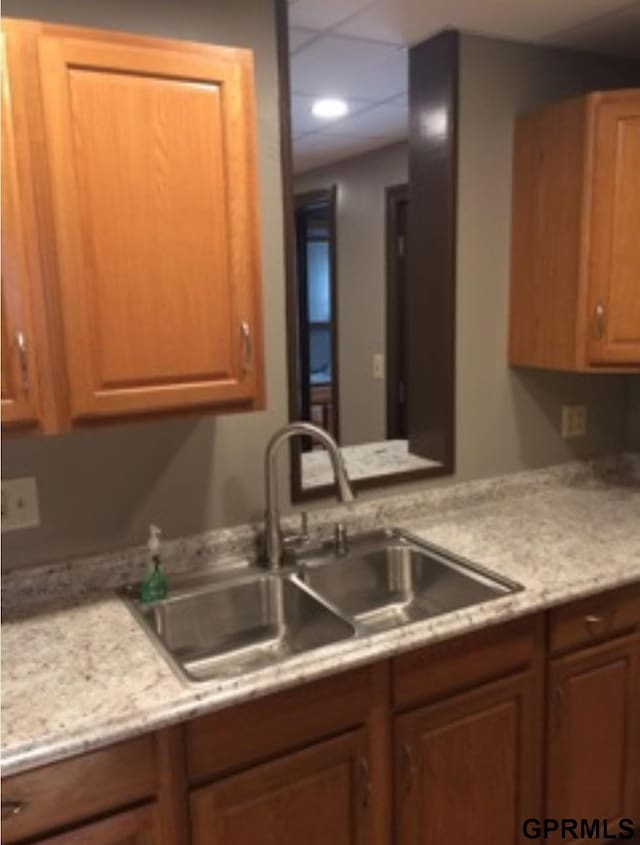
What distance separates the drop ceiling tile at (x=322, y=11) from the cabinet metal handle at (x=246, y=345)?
941 millimetres

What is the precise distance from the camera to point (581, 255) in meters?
2.08

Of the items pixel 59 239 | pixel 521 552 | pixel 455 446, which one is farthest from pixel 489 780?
pixel 59 239

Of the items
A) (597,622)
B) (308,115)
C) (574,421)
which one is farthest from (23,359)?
(308,115)

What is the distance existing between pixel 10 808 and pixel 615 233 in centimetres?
201

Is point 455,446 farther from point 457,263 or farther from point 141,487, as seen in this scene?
point 141,487

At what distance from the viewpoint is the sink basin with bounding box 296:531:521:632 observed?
1.90 m

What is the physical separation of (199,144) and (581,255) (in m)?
1.21

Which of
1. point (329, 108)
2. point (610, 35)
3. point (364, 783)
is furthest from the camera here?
point (329, 108)

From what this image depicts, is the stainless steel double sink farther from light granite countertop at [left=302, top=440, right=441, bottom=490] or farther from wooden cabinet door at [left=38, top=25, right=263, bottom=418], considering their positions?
wooden cabinet door at [left=38, top=25, right=263, bottom=418]

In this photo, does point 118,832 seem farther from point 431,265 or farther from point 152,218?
point 431,265

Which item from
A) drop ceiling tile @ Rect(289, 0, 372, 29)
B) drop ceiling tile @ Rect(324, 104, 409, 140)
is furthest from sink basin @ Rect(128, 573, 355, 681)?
drop ceiling tile @ Rect(324, 104, 409, 140)

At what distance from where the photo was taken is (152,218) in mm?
1385

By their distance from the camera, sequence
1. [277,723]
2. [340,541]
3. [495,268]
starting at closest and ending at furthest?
[277,723] → [340,541] → [495,268]

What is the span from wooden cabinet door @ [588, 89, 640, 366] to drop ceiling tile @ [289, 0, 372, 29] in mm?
732
